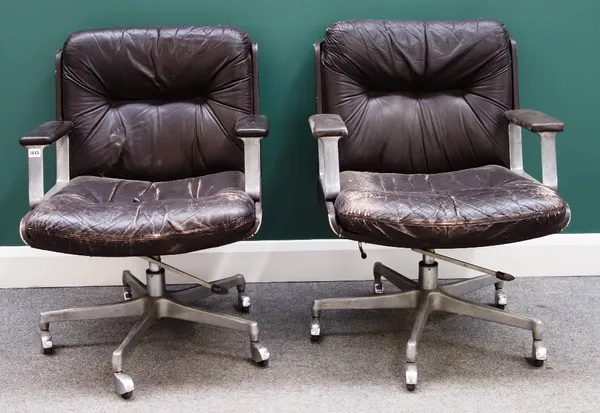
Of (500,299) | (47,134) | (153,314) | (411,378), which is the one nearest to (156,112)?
(47,134)

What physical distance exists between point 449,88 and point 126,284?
1288mm

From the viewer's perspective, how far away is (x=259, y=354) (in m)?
2.04

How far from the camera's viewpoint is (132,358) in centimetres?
213

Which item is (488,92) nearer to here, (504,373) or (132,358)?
(504,373)

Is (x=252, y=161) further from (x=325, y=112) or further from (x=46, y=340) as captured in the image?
(x=46, y=340)

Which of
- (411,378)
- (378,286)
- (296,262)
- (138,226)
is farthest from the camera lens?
(296,262)

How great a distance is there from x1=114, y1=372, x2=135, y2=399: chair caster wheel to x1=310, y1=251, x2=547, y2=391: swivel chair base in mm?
579

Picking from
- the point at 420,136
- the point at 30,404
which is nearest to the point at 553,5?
the point at 420,136

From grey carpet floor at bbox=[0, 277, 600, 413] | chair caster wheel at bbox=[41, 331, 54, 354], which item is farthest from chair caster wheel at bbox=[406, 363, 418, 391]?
chair caster wheel at bbox=[41, 331, 54, 354]

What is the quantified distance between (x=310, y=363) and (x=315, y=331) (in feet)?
0.46

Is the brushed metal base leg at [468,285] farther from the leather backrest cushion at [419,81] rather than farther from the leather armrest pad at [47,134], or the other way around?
the leather armrest pad at [47,134]

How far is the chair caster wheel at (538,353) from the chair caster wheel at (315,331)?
2.05ft

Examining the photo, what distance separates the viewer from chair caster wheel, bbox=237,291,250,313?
245 cm

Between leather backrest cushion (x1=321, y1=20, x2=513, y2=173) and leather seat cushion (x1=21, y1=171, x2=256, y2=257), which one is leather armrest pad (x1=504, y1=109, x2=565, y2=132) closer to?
leather backrest cushion (x1=321, y1=20, x2=513, y2=173)
